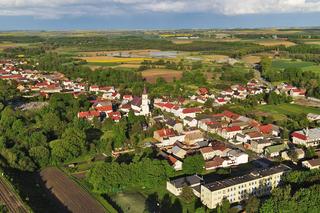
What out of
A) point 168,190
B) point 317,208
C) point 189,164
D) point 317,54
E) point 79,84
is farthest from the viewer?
point 317,54

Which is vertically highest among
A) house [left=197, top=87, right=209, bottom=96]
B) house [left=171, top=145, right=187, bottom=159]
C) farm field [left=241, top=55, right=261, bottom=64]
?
farm field [left=241, top=55, right=261, bottom=64]

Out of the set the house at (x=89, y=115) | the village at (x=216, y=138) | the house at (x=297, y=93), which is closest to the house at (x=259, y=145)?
the village at (x=216, y=138)

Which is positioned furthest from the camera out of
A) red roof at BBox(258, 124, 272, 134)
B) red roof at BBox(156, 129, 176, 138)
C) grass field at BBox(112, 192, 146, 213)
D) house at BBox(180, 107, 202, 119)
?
house at BBox(180, 107, 202, 119)

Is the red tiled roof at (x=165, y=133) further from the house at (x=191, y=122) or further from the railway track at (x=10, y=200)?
the railway track at (x=10, y=200)

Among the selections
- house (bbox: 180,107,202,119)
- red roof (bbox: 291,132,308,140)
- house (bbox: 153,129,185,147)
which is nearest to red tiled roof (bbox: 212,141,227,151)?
house (bbox: 153,129,185,147)

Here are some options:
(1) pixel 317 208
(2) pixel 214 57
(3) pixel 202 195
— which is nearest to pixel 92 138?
(3) pixel 202 195

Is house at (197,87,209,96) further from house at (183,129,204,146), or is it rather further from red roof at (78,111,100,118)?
house at (183,129,204,146)

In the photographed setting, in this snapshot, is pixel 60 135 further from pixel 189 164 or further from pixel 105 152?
pixel 189 164

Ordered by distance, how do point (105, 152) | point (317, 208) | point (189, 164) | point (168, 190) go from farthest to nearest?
point (105, 152) < point (189, 164) < point (168, 190) < point (317, 208)
